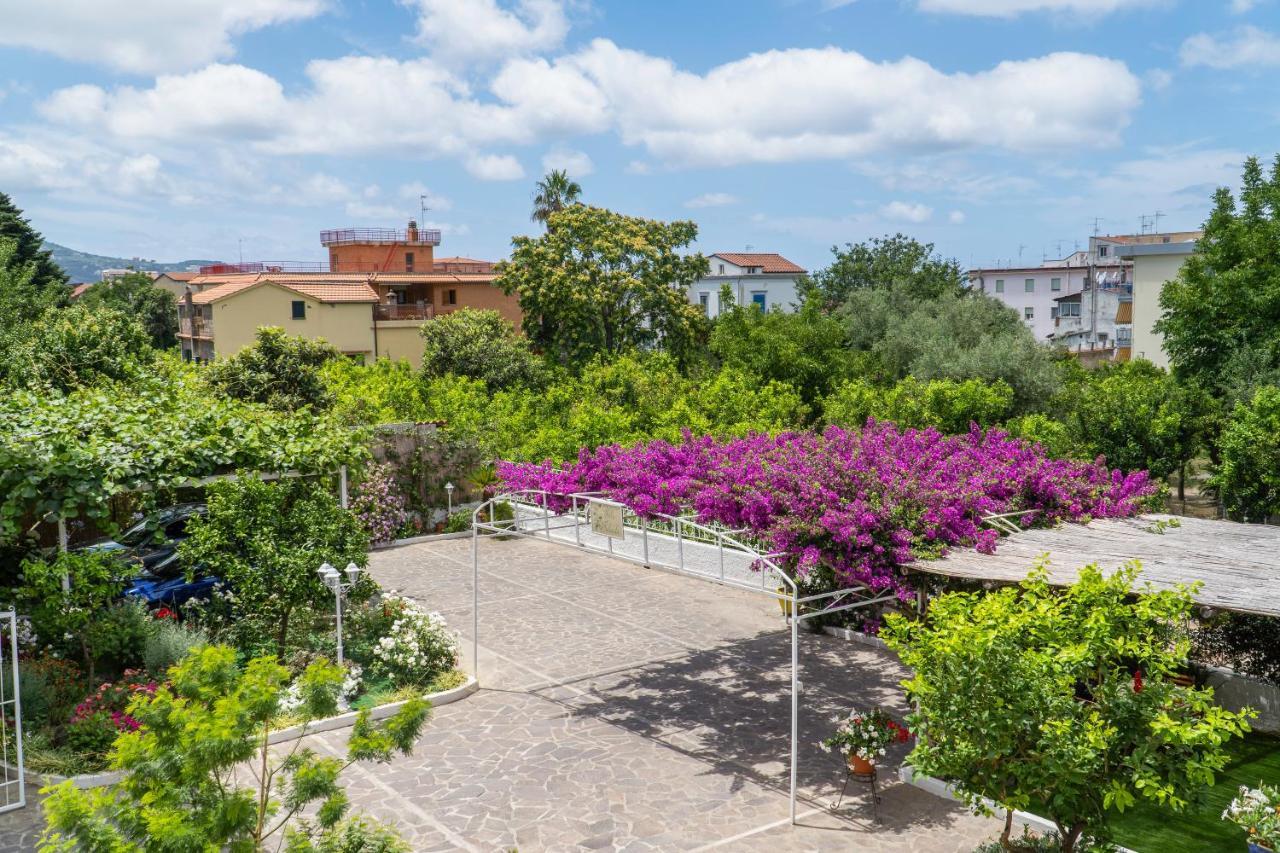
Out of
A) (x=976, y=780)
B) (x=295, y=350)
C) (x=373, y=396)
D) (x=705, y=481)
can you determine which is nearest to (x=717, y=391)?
(x=373, y=396)

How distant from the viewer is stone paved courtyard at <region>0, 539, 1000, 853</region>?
36.0ft

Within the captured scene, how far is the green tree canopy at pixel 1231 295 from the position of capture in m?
28.7

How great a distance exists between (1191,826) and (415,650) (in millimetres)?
10191

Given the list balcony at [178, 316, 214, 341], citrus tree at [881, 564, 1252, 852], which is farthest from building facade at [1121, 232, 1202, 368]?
balcony at [178, 316, 214, 341]

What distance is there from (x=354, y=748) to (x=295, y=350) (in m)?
24.4

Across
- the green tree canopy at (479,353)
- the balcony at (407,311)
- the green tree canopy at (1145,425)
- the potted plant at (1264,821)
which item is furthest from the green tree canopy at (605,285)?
the potted plant at (1264,821)

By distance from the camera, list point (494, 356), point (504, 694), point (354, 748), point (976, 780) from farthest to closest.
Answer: point (494, 356) < point (504, 694) < point (976, 780) < point (354, 748)

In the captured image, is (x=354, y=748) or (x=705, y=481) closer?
(x=354, y=748)

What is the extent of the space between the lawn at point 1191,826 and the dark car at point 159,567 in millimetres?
13095

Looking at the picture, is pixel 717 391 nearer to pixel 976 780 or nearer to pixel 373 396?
pixel 373 396

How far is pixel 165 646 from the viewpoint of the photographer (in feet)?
47.3

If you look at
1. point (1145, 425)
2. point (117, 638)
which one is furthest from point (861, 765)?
point (1145, 425)

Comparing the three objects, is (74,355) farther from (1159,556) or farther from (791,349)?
(1159,556)

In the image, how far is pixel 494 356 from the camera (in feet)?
132
